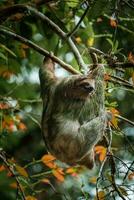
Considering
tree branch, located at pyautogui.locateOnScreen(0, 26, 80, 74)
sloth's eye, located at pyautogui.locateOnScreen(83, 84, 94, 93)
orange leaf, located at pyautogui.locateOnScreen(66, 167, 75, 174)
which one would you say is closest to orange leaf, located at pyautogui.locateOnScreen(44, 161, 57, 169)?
orange leaf, located at pyautogui.locateOnScreen(66, 167, 75, 174)

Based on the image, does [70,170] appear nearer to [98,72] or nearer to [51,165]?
[51,165]

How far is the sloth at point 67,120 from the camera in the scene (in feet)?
26.6

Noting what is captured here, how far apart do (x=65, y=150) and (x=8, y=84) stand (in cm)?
268

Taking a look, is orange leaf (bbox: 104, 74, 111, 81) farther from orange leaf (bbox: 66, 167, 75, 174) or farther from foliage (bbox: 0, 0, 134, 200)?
orange leaf (bbox: 66, 167, 75, 174)

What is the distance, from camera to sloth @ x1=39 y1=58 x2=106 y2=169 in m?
8.12

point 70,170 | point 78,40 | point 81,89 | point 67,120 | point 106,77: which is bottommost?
point 70,170

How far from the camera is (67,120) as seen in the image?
8.37 m

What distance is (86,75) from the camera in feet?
24.1

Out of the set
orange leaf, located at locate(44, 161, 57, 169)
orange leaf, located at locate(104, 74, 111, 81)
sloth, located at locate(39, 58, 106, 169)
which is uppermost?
orange leaf, located at locate(104, 74, 111, 81)

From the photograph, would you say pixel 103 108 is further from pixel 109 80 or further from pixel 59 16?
pixel 59 16

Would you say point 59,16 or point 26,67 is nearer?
point 59,16

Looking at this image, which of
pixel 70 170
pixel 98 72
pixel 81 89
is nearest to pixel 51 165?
pixel 70 170

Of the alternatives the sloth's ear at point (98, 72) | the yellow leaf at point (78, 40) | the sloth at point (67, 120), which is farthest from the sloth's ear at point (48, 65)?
the yellow leaf at point (78, 40)

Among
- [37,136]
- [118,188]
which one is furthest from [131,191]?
[37,136]
